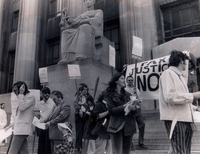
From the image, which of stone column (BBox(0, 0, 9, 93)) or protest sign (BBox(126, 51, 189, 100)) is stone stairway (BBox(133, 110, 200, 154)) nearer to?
protest sign (BBox(126, 51, 189, 100))

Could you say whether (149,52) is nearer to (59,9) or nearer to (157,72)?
(157,72)

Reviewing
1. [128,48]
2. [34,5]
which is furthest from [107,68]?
[34,5]

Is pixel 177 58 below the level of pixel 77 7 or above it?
below

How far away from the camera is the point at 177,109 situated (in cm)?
315

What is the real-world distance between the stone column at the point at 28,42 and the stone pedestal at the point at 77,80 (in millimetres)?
8933

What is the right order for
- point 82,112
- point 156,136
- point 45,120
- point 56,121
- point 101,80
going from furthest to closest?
point 101,80, point 156,136, point 82,112, point 45,120, point 56,121

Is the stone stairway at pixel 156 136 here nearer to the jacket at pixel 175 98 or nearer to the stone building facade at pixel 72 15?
the jacket at pixel 175 98

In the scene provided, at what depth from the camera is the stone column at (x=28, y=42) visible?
19078mm

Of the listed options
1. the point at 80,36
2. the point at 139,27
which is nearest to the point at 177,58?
the point at 80,36

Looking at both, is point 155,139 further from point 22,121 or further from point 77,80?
point 77,80

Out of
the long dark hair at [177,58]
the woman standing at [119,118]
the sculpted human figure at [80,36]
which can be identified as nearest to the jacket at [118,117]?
the woman standing at [119,118]

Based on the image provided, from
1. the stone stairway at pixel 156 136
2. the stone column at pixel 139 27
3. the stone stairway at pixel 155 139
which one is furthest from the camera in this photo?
the stone column at pixel 139 27

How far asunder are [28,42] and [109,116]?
54.8ft

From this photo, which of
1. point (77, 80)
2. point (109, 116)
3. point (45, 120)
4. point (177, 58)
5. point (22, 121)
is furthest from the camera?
point (77, 80)
